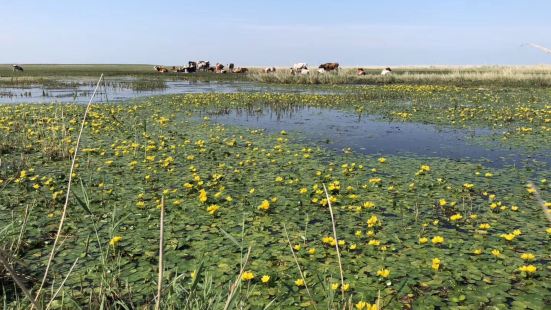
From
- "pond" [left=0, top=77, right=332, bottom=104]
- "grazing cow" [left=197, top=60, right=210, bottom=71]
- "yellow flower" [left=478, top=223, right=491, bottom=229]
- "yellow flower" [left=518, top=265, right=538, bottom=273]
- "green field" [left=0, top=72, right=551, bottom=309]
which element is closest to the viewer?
"green field" [left=0, top=72, right=551, bottom=309]

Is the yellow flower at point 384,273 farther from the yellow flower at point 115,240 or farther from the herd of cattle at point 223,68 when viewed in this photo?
the herd of cattle at point 223,68

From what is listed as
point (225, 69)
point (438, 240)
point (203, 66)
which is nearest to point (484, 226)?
point (438, 240)

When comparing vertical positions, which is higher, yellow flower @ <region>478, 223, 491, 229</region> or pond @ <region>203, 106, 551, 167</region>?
pond @ <region>203, 106, 551, 167</region>

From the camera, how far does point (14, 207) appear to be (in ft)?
20.2

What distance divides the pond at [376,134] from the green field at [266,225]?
→ 711 mm

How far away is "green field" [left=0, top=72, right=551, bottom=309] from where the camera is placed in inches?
151

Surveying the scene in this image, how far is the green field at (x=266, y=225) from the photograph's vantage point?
383 centimetres

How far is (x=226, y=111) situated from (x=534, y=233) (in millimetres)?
14017

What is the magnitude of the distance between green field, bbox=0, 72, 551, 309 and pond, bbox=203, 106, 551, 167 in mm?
711

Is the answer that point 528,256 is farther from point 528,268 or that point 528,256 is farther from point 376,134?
point 376,134

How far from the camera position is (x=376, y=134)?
12703 mm

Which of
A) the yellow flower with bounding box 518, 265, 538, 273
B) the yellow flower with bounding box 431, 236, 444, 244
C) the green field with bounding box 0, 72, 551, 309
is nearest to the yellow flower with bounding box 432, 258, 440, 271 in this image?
the green field with bounding box 0, 72, 551, 309

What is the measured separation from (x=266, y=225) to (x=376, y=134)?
8047 mm

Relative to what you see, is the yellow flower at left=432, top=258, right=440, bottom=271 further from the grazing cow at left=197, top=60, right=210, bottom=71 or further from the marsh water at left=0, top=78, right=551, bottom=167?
the grazing cow at left=197, top=60, right=210, bottom=71
